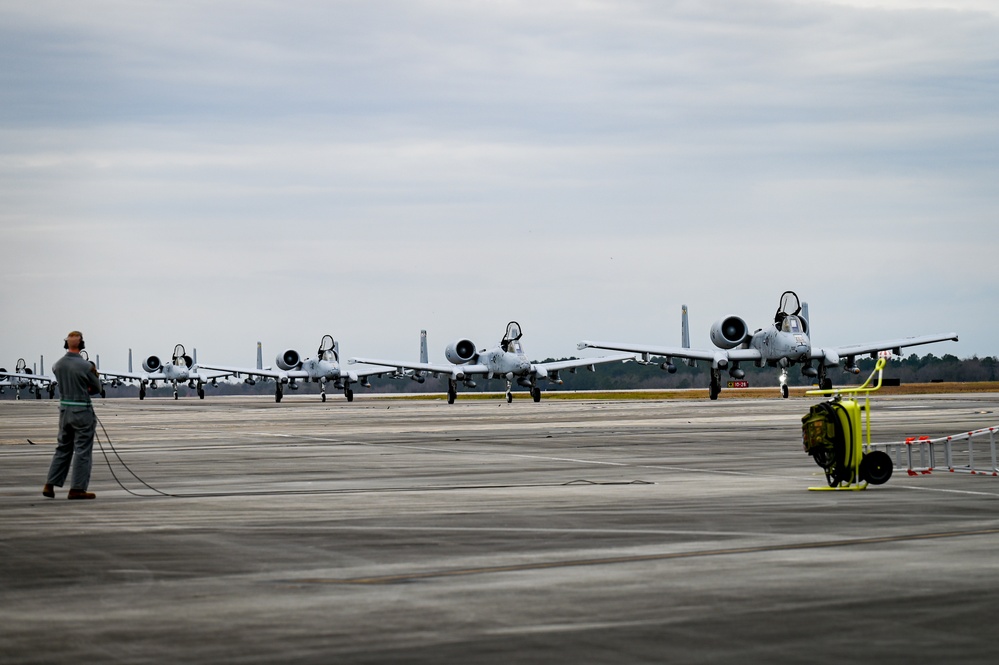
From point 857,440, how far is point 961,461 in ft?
21.2

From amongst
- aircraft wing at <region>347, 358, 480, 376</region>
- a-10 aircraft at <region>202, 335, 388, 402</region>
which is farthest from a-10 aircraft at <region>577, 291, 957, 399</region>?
a-10 aircraft at <region>202, 335, 388, 402</region>

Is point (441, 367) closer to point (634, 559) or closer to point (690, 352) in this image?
point (690, 352)

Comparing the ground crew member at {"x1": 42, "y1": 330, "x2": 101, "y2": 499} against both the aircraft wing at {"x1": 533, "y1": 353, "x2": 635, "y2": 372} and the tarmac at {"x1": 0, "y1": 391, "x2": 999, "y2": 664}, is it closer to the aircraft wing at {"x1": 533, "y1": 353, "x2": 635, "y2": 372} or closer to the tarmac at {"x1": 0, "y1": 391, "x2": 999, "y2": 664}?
the tarmac at {"x1": 0, "y1": 391, "x2": 999, "y2": 664}

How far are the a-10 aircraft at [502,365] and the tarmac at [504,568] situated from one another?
7283cm

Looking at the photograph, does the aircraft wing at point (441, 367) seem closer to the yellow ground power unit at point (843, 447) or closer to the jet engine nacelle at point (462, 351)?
→ the jet engine nacelle at point (462, 351)

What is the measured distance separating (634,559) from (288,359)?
4875 inches

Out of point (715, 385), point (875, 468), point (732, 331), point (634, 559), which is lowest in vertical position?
point (634, 559)

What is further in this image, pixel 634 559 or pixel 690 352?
pixel 690 352

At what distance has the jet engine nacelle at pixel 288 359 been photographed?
13150 cm

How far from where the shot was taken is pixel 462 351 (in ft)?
321

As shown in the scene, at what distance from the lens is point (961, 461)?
21438 mm

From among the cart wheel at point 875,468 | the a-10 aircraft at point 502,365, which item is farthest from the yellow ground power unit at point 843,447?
the a-10 aircraft at point 502,365

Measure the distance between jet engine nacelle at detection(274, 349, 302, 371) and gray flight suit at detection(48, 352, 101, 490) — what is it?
11414 cm

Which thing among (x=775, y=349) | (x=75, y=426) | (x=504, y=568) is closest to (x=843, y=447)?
(x=504, y=568)
